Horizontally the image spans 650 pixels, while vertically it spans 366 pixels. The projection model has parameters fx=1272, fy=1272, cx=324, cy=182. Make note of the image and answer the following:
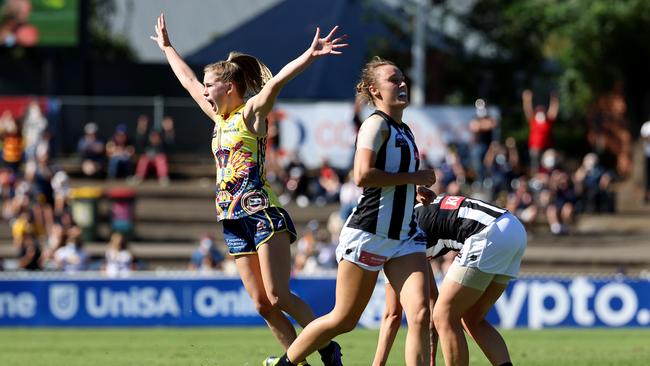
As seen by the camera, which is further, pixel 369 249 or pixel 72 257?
pixel 72 257

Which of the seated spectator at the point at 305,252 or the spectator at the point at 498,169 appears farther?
the spectator at the point at 498,169

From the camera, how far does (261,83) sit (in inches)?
335

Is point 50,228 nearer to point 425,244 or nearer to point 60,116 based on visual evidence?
point 60,116

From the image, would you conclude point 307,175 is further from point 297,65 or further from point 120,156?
point 297,65

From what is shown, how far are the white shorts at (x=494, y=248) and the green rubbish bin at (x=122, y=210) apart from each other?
651 inches

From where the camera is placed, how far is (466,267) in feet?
27.1

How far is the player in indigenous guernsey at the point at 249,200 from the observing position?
8.24 m

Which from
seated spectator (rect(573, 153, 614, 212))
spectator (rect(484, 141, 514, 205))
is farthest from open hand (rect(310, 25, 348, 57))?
seated spectator (rect(573, 153, 614, 212))

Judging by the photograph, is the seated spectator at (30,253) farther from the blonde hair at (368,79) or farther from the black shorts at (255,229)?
the blonde hair at (368,79)

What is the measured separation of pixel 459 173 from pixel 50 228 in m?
7.94

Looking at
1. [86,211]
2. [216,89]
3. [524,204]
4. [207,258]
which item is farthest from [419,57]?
[216,89]

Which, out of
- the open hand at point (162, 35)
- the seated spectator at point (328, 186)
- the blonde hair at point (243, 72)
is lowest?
the seated spectator at point (328, 186)

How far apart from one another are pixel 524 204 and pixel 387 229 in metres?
16.9

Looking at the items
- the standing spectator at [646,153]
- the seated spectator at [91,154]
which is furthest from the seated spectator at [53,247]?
the standing spectator at [646,153]
